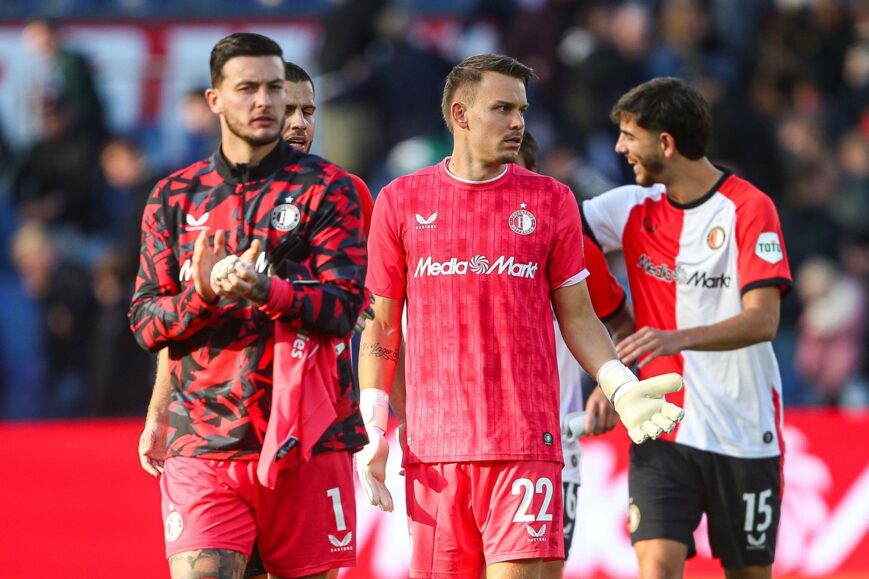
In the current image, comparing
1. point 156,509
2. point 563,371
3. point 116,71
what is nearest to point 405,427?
point 563,371

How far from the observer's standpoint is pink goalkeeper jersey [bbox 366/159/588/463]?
613 centimetres

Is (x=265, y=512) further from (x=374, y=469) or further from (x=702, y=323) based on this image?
(x=702, y=323)

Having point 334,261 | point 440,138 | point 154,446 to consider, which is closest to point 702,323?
point 334,261

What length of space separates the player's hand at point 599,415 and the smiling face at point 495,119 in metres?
1.51

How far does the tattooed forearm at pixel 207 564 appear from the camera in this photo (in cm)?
556

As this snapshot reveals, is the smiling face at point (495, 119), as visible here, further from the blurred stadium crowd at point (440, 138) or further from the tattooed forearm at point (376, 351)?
the blurred stadium crowd at point (440, 138)

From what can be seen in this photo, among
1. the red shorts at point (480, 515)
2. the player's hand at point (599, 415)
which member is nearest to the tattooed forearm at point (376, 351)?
the red shorts at point (480, 515)

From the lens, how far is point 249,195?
577 centimetres

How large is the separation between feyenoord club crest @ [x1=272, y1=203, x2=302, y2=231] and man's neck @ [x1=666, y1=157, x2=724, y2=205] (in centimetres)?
247

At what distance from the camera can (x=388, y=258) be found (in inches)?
250

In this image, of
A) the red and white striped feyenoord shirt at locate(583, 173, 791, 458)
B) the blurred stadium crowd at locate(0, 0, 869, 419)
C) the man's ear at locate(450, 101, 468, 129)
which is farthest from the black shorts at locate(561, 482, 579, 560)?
the blurred stadium crowd at locate(0, 0, 869, 419)

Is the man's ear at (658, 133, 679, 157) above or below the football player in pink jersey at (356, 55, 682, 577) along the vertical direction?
above

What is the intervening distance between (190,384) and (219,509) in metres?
0.47

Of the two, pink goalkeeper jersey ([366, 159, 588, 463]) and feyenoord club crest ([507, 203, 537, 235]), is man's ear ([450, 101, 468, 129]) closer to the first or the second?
pink goalkeeper jersey ([366, 159, 588, 463])
